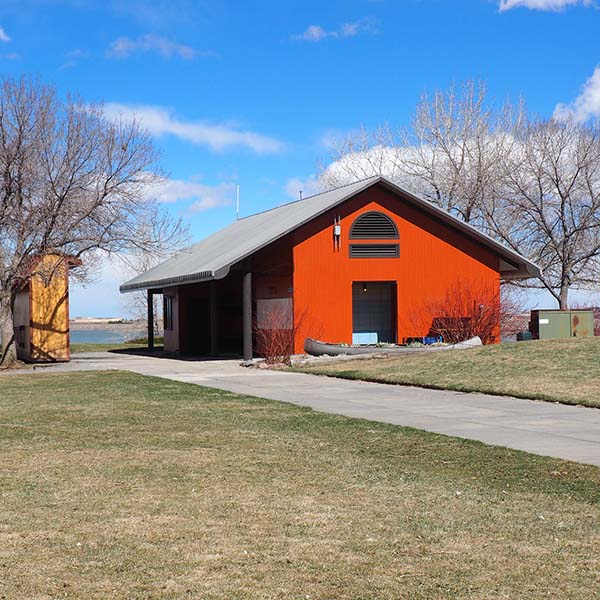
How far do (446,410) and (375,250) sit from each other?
51.6 feet

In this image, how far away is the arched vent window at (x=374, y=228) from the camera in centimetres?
2941

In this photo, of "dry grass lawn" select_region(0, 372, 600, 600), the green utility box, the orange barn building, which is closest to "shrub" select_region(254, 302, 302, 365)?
the orange barn building

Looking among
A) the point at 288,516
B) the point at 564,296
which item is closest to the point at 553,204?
the point at 564,296

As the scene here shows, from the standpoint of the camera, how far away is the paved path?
10.8 m

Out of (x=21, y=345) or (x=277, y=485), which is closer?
(x=277, y=485)

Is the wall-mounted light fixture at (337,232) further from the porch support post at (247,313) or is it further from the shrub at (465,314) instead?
the shrub at (465,314)

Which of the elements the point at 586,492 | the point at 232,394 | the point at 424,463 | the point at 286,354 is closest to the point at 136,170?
the point at 286,354

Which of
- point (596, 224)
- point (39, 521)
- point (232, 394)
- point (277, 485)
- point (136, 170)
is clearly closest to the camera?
point (39, 521)

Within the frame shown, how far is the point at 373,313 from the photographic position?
30.6 m

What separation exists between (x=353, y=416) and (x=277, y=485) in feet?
17.8

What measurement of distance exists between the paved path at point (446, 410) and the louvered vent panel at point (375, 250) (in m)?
7.37

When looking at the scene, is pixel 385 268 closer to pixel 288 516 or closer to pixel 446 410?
pixel 446 410

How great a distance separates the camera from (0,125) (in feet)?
83.0

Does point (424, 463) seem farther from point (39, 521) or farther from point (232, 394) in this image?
point (232, 394)
